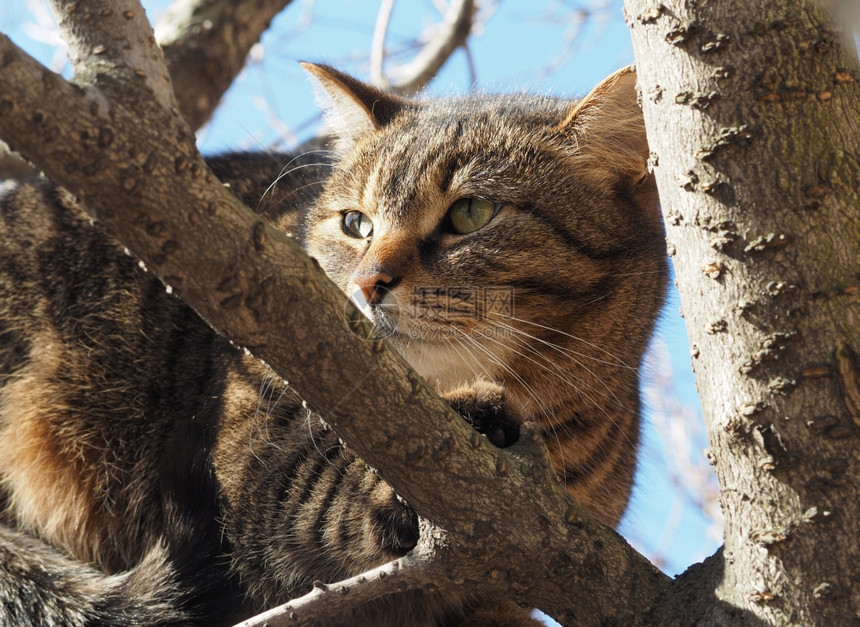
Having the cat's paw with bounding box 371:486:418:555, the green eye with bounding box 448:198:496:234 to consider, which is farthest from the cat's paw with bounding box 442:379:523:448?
the green eye with bounding box 448:198:496:234

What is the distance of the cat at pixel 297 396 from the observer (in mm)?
2201

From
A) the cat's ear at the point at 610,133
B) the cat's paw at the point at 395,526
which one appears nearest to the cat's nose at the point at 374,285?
the cat's paw at the point at 395,526

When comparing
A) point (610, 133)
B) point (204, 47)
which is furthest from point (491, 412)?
point (204, 47)

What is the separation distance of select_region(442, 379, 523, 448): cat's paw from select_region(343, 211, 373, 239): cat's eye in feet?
3.17

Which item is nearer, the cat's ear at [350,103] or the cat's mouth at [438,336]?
the cat's mouth at [438,336]

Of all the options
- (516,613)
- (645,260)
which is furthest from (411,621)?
(645,260)

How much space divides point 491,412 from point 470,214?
79 centimetres

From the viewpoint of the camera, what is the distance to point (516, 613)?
271 centimetres

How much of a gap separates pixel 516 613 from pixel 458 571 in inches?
47.9

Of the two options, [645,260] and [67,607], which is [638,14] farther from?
[67,607]

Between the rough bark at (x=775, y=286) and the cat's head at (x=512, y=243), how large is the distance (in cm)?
83

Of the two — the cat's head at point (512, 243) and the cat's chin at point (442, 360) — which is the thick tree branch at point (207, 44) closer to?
the cat's head at point (512, 243)

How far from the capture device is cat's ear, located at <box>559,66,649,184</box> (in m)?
2.50

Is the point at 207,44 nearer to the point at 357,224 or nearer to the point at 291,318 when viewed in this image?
the point at 357,224
